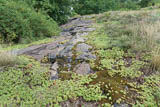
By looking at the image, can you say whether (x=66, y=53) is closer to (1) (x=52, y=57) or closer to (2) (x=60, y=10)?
(1) (x=52, y=57)

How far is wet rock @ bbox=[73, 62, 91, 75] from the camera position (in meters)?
2.35

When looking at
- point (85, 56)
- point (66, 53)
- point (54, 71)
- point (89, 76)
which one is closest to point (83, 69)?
point (89, 76)

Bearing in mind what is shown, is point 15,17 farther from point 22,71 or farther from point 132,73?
point 132,73

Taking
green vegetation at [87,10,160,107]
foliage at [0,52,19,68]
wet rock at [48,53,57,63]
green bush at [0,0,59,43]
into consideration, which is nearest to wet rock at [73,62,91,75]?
green vegetation at [87,10,160,107]

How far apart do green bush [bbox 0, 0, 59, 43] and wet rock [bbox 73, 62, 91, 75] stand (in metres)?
3.19

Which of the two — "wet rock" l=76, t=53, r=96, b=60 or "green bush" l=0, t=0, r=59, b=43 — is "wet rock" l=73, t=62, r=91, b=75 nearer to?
"wet rock" l=76, t=53, r=96, b=60

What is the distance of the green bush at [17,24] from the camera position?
13.3ft

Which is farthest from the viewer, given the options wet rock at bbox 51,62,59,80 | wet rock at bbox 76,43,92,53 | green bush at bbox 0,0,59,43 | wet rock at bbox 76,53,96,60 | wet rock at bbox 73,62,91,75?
green bush at bbox 0,0,59,43

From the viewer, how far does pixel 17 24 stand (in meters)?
4.26

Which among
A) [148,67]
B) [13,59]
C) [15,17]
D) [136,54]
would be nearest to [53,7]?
[15,17]

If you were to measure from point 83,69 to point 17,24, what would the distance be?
Result: 11.6 ft

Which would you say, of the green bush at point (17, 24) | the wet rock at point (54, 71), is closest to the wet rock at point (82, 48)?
the wet rock at point (54, 71)

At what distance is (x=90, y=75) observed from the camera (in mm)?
2225

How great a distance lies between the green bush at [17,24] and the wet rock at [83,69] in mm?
3190
